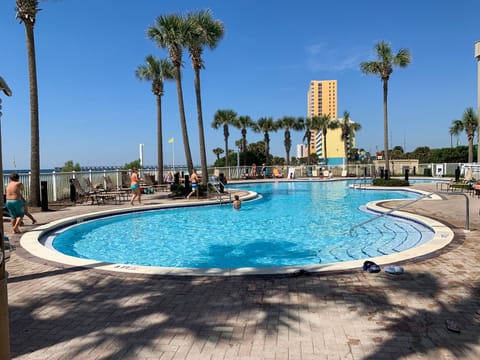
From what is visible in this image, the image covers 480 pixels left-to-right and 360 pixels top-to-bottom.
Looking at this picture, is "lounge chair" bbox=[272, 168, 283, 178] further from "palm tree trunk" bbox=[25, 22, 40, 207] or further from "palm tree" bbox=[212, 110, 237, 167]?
"palm tree trunk" bbox=[25, 22, 40, 207]

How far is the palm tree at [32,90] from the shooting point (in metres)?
12.0

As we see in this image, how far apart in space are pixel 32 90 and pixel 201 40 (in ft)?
29.5

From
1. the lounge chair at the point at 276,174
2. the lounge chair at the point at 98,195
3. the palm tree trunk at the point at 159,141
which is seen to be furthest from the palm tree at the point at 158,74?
the lounge chair at the point at 276,174

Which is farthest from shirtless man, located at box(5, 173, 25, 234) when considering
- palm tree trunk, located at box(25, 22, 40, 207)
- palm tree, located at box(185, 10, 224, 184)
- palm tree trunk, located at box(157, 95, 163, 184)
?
palm tree trunk, located at box(157, 95, 163, 184)

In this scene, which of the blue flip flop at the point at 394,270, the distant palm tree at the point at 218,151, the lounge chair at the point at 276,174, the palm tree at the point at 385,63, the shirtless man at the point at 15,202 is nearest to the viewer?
the blue flip flop at the point at 394,270

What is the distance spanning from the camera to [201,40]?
1805cm

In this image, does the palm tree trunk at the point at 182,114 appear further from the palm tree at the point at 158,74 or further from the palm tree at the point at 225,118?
the palm tree at the point at 225,118

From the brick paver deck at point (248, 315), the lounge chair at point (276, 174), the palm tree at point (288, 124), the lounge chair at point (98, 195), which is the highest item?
the palm tree at point (288, 124)

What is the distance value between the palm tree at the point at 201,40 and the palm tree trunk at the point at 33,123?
754 cm

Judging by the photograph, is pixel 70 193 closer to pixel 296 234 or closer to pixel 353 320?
pixel 296 234

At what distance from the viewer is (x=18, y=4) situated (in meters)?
11.9

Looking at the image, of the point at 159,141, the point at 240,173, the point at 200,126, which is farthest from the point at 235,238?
the point at 240,173

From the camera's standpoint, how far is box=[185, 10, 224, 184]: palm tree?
17531 millimetres

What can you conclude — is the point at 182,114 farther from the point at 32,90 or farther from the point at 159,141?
the point at 32,90
